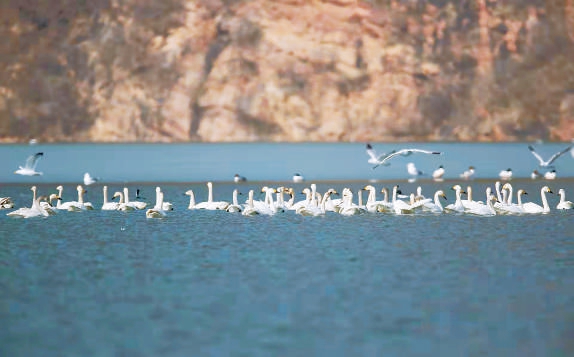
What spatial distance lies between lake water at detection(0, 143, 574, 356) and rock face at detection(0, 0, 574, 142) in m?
99.0

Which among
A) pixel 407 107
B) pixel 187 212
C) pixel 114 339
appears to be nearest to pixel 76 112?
pixel 407 107

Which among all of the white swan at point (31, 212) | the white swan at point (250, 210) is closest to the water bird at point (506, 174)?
the white swan at point (250, 210)

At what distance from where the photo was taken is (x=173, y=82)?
471ft

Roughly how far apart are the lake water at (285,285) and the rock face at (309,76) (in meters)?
99.0

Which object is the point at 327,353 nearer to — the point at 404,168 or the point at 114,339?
the point at 114,339

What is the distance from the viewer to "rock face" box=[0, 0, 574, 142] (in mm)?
140375

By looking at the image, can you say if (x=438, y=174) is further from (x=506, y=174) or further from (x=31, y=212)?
(x=31, y=212)

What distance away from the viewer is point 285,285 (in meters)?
23.3

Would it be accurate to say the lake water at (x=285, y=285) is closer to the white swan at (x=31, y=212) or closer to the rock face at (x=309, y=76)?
the white swan at (x=31, y=212)

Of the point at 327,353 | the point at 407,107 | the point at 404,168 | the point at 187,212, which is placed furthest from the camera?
the point at 407,107

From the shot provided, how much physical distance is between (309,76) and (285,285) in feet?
390

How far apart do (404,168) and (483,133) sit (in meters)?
54.1

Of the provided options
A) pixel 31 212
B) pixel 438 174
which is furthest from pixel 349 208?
pixel 438 174

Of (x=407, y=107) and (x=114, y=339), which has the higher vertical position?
(x=407, y=107)
